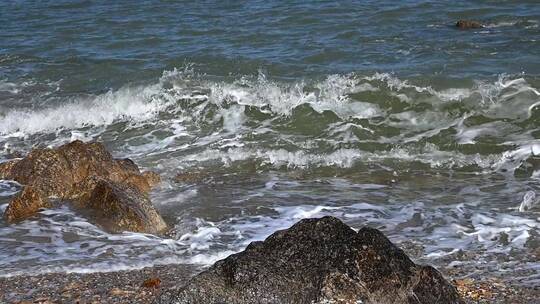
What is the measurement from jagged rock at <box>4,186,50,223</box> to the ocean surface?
14 centimetres

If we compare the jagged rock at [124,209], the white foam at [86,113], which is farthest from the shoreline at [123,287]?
the white foam at [86,113]

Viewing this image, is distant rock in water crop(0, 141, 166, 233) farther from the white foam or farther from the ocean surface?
the white foam

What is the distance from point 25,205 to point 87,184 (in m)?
0.65

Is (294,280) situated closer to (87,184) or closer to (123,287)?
(123,287)

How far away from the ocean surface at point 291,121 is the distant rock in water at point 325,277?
1479mm

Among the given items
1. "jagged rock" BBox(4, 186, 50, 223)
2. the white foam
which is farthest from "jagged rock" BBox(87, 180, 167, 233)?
the white foam

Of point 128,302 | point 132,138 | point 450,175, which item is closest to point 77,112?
point 132,138

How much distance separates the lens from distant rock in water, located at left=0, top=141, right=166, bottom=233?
7379 millimetres

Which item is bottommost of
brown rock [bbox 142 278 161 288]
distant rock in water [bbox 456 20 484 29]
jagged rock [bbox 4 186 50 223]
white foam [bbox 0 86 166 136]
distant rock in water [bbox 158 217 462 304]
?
white foam [bbox 0 86 166 136]

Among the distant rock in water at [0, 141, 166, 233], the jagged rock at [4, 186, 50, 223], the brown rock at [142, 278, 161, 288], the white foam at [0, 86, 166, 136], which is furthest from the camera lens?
the white foam at [0, 86, 166, 136]

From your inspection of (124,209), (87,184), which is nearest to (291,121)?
(87,184)

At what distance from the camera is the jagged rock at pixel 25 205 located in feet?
25.5

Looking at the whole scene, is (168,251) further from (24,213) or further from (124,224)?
(24,213)

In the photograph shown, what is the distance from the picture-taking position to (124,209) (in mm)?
7363
